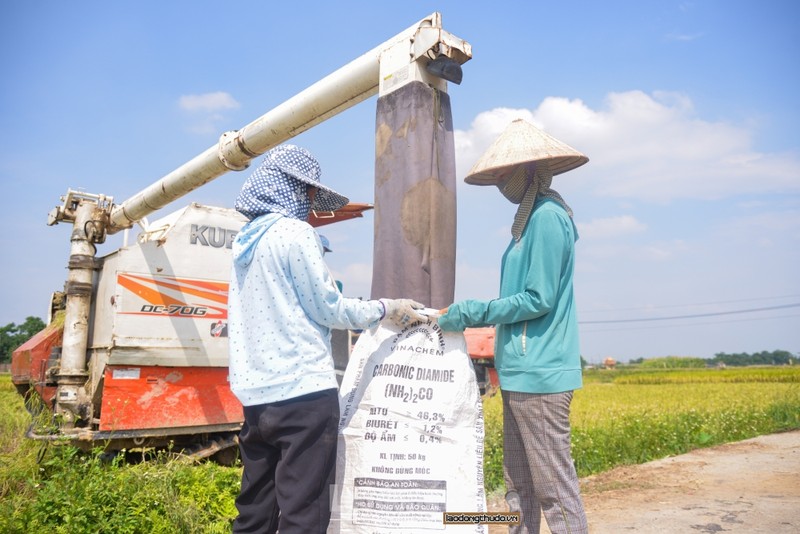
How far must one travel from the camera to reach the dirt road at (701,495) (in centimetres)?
441

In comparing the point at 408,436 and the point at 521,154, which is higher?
the point at 521,154

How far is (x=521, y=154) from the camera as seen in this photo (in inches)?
110

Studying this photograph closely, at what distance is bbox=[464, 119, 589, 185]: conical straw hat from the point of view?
9.13ft

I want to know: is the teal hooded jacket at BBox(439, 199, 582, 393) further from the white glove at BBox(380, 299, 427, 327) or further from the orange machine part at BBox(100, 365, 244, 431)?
the orange machine part at BBox(100, 365, 244, 431)

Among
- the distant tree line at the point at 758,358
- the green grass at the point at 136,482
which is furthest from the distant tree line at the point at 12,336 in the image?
the distant tree line at the point at 758,358

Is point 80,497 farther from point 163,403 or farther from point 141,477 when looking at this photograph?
point 163,403

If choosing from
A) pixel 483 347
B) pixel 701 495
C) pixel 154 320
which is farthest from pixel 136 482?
pixel 483 347

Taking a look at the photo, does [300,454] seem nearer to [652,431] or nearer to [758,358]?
[652,431]

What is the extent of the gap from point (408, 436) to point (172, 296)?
4.56 meters

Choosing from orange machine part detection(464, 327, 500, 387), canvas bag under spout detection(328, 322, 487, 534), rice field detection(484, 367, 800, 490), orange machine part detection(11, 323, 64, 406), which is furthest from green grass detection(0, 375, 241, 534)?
orange machine part detection(464, 327, 500, 387)

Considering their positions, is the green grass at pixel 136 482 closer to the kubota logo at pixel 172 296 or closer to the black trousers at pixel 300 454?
the kubota logo at pixel 172 296

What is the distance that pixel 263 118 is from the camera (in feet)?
17.5

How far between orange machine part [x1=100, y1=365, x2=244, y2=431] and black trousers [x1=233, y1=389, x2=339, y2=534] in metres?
3.98

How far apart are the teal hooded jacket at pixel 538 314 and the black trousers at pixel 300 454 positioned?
678 millimetres
